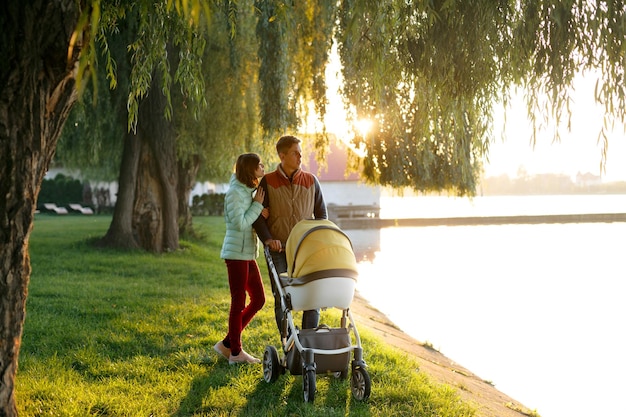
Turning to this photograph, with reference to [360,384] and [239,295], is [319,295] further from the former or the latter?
[239,295]

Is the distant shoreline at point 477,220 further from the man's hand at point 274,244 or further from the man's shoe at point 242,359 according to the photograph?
the man's hand at point 274,244

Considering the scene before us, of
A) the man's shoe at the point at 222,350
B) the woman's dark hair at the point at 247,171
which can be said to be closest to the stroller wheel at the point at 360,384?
the man's shoe at the point at 222,350

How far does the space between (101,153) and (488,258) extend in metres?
12.7

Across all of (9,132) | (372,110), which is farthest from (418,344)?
(9,132)

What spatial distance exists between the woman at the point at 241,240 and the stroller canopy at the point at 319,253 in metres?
0.63

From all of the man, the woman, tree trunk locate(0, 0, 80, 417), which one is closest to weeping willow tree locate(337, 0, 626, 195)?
the man

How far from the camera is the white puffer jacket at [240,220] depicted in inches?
214

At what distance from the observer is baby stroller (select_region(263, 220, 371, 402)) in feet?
15.6

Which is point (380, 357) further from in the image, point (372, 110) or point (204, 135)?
point (204, 135)

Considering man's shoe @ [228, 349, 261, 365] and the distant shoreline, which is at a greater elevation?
man's shoe @ [228, 349, 261, 365]

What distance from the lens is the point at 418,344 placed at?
9.30 m

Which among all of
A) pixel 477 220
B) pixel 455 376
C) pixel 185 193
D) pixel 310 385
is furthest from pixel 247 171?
pixel 477 220

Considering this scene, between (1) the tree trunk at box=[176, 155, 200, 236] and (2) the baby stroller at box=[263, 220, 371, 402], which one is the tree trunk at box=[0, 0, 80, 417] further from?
(1) the tree trunk at box=[176, 155, 200, 236]

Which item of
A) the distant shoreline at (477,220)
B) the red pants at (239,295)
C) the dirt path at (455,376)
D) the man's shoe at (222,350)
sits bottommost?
the distant shoreline at (477,220)
